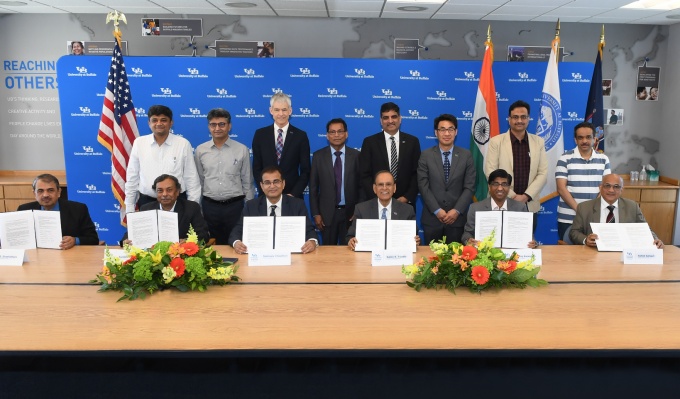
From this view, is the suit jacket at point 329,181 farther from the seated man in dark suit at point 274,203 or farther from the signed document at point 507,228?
the signed document at point 507,228

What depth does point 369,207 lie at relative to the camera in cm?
363

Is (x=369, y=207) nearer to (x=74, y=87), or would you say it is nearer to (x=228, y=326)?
(x=228, y=326)

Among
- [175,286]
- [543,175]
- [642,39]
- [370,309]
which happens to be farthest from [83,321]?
[642,39]

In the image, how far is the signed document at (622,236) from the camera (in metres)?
3.05

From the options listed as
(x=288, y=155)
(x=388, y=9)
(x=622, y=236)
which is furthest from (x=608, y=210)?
(x=388, y=9)

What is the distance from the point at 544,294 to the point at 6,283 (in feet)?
8.85

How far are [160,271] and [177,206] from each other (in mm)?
1232

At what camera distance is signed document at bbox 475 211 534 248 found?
3.09 meters

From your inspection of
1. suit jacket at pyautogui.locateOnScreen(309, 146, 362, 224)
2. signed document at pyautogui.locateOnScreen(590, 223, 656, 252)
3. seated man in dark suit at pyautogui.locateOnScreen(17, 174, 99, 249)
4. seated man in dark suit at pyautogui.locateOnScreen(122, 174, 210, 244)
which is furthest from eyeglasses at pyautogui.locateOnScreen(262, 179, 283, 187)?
signed document at pyautogui.locateOnScreen(590, 223, 656, 252)

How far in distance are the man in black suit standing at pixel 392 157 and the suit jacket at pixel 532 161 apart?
68 centimetres

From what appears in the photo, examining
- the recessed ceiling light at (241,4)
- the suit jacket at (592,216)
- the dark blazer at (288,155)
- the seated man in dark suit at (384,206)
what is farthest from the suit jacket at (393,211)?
the recessed ceiling light at (241,4)

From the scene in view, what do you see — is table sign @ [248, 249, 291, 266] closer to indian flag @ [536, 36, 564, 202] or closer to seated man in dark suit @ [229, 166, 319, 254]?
seated man in dark suit @ [229, 166, 319, 254]

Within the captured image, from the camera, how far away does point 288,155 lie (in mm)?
4434
